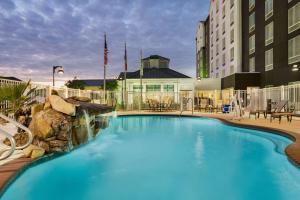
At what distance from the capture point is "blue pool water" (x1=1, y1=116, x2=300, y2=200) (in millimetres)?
5176

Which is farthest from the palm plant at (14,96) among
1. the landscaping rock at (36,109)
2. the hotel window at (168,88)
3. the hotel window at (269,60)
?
the hotel window at (168,88)

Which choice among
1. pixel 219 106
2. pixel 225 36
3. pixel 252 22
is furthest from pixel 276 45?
pixel 225 36

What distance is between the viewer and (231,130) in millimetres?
13133

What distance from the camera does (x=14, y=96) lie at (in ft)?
31.4

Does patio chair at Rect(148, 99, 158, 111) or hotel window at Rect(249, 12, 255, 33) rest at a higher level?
hotel window at Rect(249, 12, 255, 33)

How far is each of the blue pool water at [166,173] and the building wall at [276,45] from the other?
14.5m

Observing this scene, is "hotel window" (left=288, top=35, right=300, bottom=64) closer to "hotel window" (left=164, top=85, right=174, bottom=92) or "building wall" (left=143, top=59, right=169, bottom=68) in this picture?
"hotel window" (left=164, top=85, right=174, bottom=92)

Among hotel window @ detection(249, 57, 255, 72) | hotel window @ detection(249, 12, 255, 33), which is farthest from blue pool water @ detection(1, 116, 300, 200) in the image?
hotel window @ detection(249, 12, 255, 33)

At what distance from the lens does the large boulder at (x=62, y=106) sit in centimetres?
812

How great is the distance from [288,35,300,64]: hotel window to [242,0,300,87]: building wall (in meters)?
0.23

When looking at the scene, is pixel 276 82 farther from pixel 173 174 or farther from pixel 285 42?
pixel 173 174

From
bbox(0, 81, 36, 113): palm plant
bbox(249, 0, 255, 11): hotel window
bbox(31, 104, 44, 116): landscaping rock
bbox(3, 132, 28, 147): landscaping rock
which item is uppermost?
bbox(249, 0, 255, 11): hotel window

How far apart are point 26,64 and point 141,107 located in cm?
2427

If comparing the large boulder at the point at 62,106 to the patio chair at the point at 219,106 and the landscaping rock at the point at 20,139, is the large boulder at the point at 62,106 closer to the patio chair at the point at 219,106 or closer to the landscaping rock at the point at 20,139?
the landscaping rock at the point at 20,139
